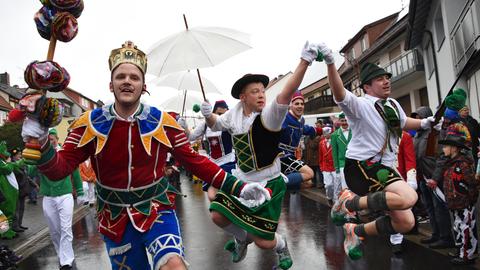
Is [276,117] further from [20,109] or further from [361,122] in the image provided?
[20,109]

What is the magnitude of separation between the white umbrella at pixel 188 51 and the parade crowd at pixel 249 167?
97cm

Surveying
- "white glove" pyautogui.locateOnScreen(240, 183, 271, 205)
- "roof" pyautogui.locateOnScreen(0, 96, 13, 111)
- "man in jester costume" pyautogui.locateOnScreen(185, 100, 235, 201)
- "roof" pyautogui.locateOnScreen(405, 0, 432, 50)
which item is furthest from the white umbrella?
"roof" pyautogui.locateOnScreen(0, 96, 13, 111)

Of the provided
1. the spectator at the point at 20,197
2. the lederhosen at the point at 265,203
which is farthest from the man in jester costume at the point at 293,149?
the spectator at the point at 20,197

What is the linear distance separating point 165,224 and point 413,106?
91.8 feet

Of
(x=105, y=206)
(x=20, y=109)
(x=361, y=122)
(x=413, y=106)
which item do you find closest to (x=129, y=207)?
(x=105, y=206)

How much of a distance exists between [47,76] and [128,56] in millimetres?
951

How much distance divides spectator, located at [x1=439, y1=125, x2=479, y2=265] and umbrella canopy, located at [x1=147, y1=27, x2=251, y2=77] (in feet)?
11.6

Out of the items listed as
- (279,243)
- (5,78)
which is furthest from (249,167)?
(5,78)

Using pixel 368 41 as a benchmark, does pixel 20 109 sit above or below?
below

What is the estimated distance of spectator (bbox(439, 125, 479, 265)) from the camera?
568cm

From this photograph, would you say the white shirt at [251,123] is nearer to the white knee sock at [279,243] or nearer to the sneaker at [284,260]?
the white knee sock at [279,243]

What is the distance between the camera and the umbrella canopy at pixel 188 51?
6.94 m

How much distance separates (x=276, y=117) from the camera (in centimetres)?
463

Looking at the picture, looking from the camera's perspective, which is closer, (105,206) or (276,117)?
(105,206)
